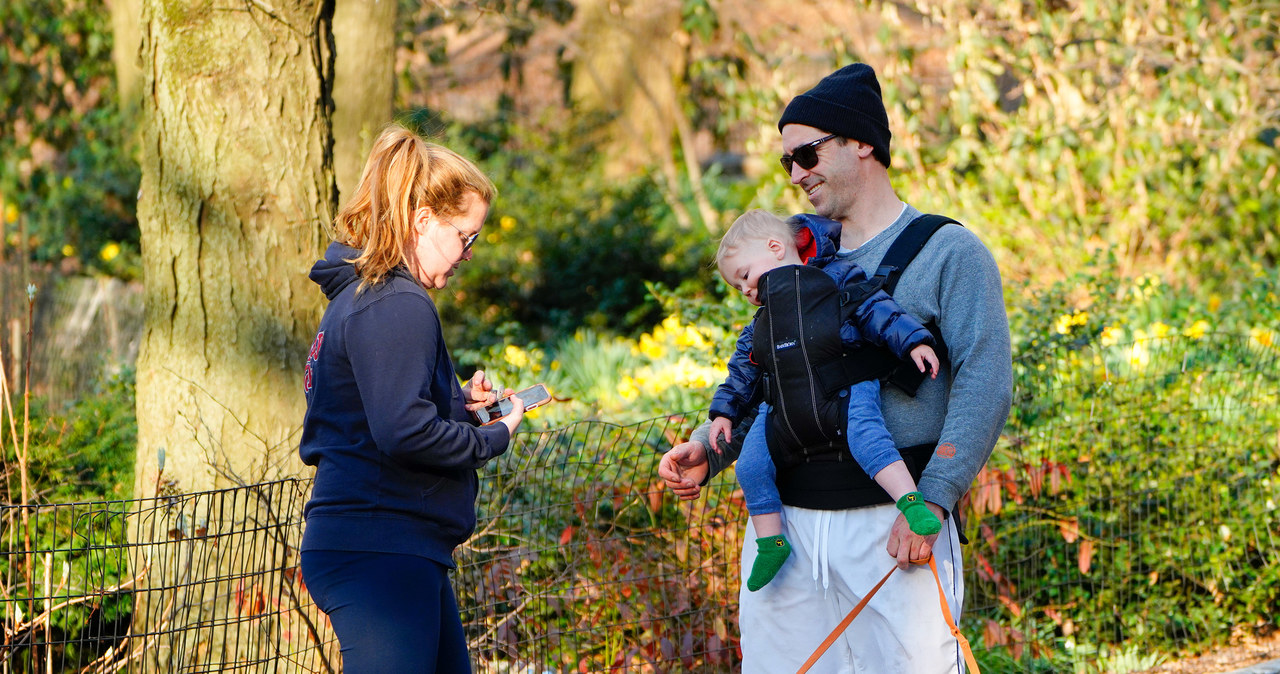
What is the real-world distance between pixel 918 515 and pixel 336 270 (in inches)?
51.2

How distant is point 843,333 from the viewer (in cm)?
240

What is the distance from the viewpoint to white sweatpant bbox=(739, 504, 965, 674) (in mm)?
2395

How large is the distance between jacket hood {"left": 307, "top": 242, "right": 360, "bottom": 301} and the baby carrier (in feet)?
2.93

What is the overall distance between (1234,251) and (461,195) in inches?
299

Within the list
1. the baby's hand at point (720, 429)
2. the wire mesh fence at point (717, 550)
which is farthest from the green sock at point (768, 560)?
the wire mesh fence at point (717, 550)

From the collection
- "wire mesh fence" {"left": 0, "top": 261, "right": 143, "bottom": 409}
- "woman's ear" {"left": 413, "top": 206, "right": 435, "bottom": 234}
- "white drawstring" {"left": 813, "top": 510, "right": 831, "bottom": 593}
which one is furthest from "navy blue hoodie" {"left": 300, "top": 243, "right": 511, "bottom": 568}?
"wire mesh fence" {"left": 0, "top": 261, "right": 143, "bottom": 409}

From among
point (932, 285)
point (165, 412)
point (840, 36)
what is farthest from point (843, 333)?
point (840, 36)

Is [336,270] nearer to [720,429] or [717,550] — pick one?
[720,429]

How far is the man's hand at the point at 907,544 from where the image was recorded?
90.8 inches

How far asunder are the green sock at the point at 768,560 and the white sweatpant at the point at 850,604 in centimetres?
5

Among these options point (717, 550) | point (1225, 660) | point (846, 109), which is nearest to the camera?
point (846, 109)

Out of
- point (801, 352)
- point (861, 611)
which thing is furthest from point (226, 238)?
point (861, 611)

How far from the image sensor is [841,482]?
2455 millimetres

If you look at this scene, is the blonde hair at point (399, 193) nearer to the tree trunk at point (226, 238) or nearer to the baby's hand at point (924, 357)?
the baby's hand at point (924, 357)
